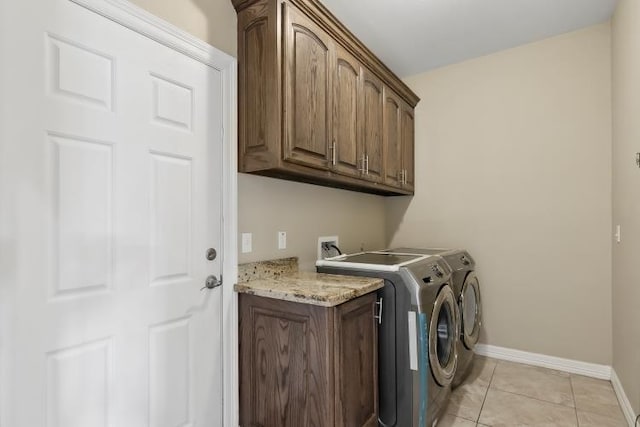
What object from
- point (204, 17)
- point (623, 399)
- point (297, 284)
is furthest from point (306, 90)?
point (623, 399)

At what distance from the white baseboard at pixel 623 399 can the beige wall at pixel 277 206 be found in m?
1.95

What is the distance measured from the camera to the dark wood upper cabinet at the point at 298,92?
1677 millimetres

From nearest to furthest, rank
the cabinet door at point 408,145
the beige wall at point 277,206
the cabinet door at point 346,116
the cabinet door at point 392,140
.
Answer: the beige wall at point 277,206, the cabinet door at point 346,116, the cabinet door at point 392,140, the cabinet door at point 408,145

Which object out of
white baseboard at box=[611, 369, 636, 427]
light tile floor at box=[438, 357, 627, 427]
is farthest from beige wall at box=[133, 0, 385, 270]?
white baseboard at box=[611, 369, 636, 427]

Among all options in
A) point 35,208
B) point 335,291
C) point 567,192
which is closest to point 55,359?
point 35,208

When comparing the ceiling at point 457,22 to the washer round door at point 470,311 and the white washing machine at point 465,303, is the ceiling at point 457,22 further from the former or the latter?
the washer round door at point 470,311

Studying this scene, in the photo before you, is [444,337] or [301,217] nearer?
Result: [444,337]

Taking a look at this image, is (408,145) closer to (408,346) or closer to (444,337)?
(444,337)

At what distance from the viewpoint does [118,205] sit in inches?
51.7

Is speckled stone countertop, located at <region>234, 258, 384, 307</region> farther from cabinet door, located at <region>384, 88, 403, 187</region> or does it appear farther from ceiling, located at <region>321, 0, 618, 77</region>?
ceiling, located at <region>321, 0, 618, 77</region>

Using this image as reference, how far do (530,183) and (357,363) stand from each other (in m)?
2.15

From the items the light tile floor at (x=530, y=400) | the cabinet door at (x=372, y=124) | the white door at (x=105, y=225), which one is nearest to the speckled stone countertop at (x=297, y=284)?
the white door at (x=105, y=225)

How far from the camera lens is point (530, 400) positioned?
220cm

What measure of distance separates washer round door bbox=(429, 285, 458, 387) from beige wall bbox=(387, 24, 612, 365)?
1058mm
